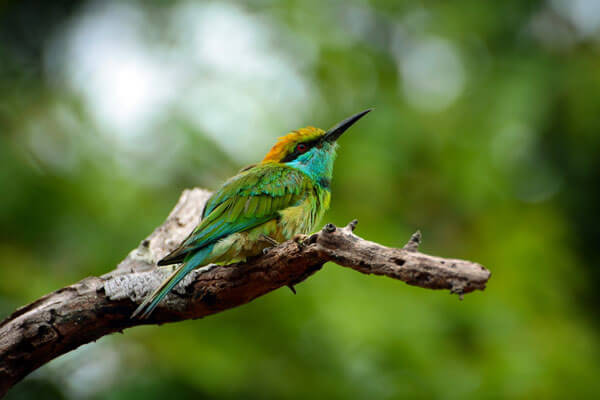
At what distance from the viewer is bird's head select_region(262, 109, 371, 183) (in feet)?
14.3

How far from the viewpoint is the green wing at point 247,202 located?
3398 mm

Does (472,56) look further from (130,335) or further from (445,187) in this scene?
(130,335)

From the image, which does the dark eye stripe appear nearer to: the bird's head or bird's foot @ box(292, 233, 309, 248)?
the bird's head

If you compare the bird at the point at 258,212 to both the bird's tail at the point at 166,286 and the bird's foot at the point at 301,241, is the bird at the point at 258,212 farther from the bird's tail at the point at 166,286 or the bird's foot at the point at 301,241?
the bird's foot at the point at 301,241

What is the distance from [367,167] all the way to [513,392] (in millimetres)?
2284

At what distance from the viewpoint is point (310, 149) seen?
4457 millimetres

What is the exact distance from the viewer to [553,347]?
16.6 ft

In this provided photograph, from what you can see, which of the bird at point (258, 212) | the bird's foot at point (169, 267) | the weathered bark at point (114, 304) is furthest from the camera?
the bird's foot at point (169, 267)

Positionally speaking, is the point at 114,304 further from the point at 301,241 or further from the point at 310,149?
the point at 310,149

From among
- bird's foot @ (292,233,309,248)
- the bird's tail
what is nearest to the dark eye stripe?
the bird's tail

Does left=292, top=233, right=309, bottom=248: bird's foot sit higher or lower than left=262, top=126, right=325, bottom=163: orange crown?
lower

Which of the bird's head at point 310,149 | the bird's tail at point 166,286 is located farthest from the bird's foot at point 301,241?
the bird's head at point 310,149

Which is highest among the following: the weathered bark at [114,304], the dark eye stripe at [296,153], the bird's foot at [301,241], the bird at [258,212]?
the dark eye stripe at [296,153]

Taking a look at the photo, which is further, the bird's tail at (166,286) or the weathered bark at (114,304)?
the weathered bark at (114,304)
